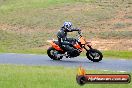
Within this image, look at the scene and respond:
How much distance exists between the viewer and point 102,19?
44812mm

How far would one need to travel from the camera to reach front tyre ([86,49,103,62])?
69.4ft

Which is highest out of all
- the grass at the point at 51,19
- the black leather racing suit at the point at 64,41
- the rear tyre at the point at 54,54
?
the black leather racing suit at the point at 64,41

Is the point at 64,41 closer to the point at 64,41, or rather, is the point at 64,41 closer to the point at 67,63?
the point at 64,41

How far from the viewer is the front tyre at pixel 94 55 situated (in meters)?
21.2

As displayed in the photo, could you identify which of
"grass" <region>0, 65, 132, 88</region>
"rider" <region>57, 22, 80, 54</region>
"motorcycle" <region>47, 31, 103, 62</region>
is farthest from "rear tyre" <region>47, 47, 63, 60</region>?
"grass" <region>0, 65, 132, 88</region>

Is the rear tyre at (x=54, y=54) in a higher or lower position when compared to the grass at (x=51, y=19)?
higher

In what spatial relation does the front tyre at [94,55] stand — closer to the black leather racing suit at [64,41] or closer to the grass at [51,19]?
the black leather racing suit at [64,41]

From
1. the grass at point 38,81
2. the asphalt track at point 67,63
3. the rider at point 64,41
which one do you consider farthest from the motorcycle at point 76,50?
the grass at point 38,81

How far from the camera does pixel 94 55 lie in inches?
837

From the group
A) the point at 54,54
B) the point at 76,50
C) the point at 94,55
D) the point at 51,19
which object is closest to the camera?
Result: the point at 94,55

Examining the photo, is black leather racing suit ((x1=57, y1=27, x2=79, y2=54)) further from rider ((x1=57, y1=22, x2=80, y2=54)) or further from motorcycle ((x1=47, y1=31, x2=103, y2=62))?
motorcycle ((x1=47, y1=31, x2=103, y2=62))

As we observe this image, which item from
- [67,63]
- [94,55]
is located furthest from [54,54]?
[94,55]

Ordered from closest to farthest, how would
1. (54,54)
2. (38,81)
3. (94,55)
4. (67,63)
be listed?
(38,81)
(67,63)
(94,55)
(54,54)

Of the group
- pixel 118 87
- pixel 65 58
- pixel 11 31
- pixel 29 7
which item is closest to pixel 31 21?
pixel 11 31
